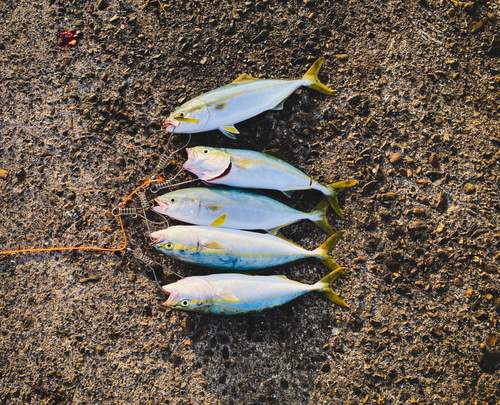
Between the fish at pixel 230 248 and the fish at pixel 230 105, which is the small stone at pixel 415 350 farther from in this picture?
the fish at pixel 230 105

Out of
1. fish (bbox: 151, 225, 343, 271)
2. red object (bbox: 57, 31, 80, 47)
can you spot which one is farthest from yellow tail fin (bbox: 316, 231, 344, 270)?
red object (bbox: 57, 31, 80, 47)

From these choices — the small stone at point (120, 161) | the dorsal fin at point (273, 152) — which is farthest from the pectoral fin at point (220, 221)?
the small stone at point (120, 161)

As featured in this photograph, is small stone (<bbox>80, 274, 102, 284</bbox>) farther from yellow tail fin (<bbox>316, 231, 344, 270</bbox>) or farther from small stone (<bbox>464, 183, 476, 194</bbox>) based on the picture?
small stone (<bbox>464, 183, 476, 194</bbox>)

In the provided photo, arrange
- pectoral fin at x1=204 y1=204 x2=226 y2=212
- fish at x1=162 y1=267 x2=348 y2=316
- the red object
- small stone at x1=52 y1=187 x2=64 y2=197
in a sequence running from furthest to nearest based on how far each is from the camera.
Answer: the red object < small stone at x1=52 y1=187 x2=64 y2=197 < pectoral fin at x1=204 y1=204 x2=226 y2=212 < fish at x1=162 y1=267 x2=348 y2=316

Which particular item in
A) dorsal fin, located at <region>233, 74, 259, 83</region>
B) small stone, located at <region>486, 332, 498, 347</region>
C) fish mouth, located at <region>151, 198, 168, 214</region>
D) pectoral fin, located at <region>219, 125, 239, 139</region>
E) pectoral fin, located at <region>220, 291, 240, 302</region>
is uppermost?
dorsal fin, located at <region>233, 74, 259, 83</region>

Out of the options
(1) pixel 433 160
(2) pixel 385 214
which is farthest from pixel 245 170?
(1) pixel 433 160

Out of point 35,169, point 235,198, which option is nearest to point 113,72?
point 35,169

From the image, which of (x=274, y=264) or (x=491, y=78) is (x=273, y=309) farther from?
(x=491, y=78)
